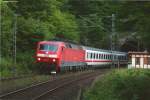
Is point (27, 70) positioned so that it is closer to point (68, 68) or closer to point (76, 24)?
point (68, 68)

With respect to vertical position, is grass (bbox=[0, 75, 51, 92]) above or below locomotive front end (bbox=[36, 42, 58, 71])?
below

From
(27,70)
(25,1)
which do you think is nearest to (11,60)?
(27,70)

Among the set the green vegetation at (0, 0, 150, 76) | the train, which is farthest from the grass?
the train

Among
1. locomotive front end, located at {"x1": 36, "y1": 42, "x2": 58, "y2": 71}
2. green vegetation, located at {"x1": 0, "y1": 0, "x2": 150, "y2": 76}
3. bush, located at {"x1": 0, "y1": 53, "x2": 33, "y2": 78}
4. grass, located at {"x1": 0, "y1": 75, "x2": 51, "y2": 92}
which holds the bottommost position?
grass, located at {"x1": 0, "y1": 75, "x2": 51, "y2": 92}

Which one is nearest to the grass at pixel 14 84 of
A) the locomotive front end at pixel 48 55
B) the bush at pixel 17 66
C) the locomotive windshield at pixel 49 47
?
the bush at pixel 17 66

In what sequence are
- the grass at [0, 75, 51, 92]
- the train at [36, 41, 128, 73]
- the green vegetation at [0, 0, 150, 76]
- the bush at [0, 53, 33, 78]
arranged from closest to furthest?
the grass at [0, 75, 51, 92] < the bush at [0, 53, 33, 78] < the train at [36, 41, 128, 73] < the green vegetation at [0, 0, 150, 76]

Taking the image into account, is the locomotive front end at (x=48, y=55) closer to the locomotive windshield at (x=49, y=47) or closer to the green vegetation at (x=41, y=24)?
the locomotive windshield at (x=49, y=47)

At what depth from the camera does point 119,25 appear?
578 inches

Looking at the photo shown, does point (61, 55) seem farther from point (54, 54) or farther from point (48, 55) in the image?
point (48, 55)

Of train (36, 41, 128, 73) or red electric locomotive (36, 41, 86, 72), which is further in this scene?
train (36, 41, 128, 73)

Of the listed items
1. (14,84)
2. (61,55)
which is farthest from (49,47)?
(14,84)

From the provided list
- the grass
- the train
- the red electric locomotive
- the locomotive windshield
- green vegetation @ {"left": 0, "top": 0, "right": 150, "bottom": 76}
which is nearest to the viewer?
the grass

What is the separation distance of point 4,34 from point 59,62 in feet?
19.6

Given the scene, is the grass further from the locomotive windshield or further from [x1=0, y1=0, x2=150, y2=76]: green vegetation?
the locomotive windshield
